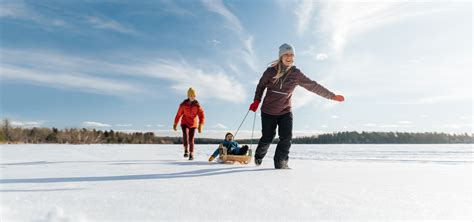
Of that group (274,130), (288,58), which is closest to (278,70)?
(288,58)

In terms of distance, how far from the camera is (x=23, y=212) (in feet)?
5.24

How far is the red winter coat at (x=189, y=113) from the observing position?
668 centimetres

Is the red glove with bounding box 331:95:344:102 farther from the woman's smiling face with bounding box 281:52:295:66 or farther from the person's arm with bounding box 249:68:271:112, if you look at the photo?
the person's arm with bounding box 249:68:271:112

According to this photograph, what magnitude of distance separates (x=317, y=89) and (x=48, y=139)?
35.4 metres

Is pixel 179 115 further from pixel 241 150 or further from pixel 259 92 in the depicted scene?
pixel 259 92

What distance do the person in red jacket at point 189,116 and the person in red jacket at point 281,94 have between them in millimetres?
2224

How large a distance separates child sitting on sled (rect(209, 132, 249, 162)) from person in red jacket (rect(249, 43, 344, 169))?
57 cm

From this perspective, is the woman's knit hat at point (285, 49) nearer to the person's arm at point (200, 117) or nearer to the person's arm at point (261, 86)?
the person's arm at point (261, 86)

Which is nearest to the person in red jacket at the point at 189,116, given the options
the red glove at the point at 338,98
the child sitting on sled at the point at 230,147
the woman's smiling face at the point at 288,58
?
the child sitting on sled at the point at 230,147

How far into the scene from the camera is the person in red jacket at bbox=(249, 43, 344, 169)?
15.1 ft

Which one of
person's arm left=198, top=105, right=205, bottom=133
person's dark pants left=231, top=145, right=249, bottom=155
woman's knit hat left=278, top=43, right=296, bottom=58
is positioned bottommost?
person's dark pants left=231, top=145, right=249, bottom=155

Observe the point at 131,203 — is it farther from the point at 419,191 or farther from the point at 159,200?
the point at 419,191

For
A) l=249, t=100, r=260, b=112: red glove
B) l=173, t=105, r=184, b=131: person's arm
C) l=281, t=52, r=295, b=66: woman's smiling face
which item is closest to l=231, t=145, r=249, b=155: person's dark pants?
l=249, t=100, r=260, b=112: red glove

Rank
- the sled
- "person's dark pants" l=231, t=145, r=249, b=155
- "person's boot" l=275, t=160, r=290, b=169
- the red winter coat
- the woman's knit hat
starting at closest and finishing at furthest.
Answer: "person's boot" l=275, t=160, r=290, b=169 → the woman's knit hat → the sled → "person's dark pants" l=231, t=145, r=249, b=155 → the red winter coat
